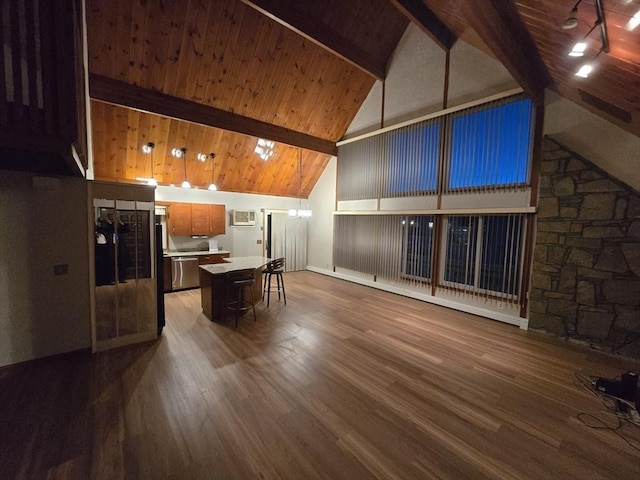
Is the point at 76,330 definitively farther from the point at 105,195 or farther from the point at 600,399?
the point at 600,399

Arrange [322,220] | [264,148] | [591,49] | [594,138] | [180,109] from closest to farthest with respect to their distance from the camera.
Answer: [591,49], [594,138], [180,109], [264,148], [322,220]

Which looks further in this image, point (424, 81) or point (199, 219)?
point (199, 219)

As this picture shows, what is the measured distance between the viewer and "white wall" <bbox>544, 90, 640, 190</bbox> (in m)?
3.27

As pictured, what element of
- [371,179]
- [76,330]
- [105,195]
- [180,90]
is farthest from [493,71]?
[76,330]

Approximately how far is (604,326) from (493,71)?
4.18 m

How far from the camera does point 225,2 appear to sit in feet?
12.7

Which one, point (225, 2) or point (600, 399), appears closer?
point (600, 399)

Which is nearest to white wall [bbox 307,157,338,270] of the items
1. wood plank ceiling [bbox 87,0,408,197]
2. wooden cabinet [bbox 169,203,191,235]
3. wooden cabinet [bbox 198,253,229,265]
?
wood plank ceiling [bbox 87,0,408,197]

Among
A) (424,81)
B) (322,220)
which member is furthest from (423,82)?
(322,220)

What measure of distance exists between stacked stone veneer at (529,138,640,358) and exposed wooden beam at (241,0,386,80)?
372 cm

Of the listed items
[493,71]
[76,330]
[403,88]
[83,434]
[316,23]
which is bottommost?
[83,434]

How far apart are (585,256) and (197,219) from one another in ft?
24.7

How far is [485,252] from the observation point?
180 inches

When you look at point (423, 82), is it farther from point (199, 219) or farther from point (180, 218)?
point (180, 218)
